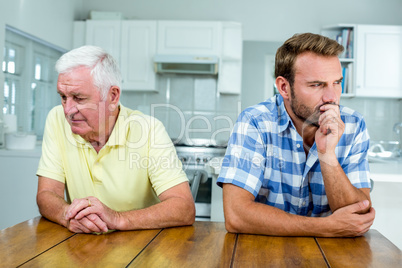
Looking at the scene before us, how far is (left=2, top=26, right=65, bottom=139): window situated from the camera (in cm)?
345

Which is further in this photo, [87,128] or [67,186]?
[67,186]

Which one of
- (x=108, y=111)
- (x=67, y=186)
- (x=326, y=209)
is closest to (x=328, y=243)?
(x=326, y=209)

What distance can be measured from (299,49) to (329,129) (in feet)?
0.99

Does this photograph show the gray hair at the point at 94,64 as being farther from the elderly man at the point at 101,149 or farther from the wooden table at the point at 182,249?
the wooden table at the point at 182,249

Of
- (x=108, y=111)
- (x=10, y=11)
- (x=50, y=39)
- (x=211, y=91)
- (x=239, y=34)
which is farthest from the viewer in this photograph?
(x=211, y=91)

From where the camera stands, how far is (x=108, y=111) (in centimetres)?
157

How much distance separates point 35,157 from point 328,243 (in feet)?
7.74

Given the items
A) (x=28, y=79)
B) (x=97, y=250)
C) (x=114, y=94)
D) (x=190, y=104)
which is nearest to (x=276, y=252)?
(x=97, y=250)

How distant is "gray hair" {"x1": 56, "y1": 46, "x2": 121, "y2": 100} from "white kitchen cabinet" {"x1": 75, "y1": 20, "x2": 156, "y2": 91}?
2935mm

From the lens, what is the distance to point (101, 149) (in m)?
1.55

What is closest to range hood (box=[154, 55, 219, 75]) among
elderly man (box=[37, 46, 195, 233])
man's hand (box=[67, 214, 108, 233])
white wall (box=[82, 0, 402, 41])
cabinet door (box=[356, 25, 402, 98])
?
white wall (box=[82, 0, 402, 41])

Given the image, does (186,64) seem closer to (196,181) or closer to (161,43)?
(161,43)

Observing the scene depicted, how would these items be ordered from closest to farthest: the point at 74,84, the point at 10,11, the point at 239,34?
the point at 74,84
the point at 10,11
the point at 239,34

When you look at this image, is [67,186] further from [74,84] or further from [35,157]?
[35,157]
